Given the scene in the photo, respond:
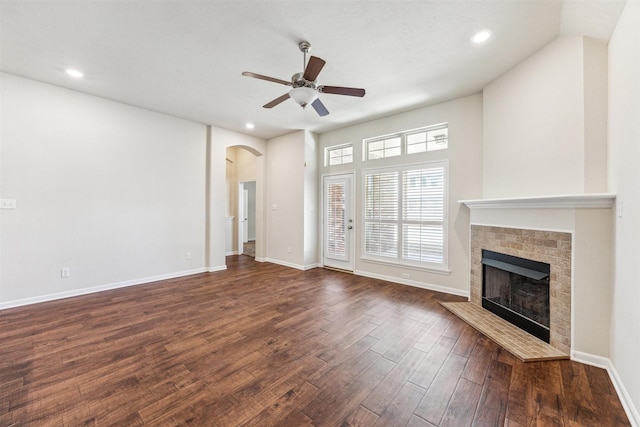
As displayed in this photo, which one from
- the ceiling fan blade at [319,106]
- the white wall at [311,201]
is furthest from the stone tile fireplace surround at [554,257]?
the white wall at [311,201]

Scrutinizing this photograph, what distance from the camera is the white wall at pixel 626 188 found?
160cm

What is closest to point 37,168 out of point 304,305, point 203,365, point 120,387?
point 120,387

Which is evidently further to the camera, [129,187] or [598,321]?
[129,187]

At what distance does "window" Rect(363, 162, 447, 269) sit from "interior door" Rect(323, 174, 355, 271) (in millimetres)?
397

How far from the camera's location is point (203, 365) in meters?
2.06

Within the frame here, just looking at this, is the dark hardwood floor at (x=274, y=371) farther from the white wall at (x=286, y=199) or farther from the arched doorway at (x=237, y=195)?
the arched doorway at (x=237, y=195)

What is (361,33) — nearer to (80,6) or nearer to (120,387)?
(80,6)

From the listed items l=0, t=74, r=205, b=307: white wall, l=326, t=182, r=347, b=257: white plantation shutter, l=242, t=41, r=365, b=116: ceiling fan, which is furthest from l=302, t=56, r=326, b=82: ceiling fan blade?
l=0, t=74, r=205, b=307: white wall

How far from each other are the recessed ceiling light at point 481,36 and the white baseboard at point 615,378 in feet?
9.70

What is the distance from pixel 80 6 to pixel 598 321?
5031 mm

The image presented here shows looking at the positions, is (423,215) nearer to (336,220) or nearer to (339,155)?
(336,220)

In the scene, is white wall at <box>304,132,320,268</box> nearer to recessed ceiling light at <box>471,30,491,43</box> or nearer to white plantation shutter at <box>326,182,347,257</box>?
white plantation shutter at <box>326,182,347,257</box>

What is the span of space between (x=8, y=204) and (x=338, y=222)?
4.83m

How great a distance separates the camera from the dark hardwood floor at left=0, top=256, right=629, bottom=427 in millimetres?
1568
